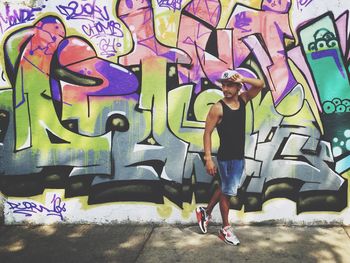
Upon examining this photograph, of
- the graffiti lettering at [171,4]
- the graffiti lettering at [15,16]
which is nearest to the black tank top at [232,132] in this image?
the graffiti lettering at [171,4]

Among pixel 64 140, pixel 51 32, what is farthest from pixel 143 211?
pixel 51 32

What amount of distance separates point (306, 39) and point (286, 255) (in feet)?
7.79

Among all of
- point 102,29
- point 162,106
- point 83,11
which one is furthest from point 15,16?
point 162,106

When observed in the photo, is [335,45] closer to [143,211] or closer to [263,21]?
[263,21]

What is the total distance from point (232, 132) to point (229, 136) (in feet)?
0.18

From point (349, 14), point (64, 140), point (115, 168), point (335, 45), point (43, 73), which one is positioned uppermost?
point (349, 14)

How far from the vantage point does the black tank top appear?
436 centimetres

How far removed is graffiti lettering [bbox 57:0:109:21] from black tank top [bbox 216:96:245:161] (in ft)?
5.79

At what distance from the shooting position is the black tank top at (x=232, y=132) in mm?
4359

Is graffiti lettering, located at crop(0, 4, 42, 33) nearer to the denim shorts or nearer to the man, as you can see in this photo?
the man

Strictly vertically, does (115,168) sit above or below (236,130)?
below

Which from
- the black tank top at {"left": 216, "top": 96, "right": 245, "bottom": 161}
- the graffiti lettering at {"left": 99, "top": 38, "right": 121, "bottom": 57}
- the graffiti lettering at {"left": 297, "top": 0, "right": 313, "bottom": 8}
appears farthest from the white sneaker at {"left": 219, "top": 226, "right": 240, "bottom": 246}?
the graffiti lettering at {"left": 297, "top": 0, "right": 313, "bottom": 8}

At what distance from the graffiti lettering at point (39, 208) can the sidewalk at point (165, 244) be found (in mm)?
170

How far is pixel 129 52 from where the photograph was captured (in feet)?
16.0
